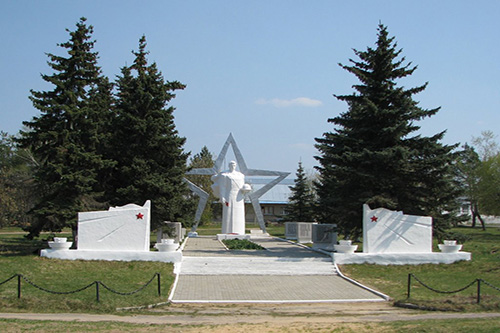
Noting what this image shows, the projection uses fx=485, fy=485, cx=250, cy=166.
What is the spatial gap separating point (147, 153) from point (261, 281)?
32.5 feet

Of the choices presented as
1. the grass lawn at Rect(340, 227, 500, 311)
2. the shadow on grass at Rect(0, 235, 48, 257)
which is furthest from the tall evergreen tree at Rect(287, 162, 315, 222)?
the shadow on grass at Rect(0, 235, 48, 257)

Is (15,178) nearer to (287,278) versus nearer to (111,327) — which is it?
(287,278)

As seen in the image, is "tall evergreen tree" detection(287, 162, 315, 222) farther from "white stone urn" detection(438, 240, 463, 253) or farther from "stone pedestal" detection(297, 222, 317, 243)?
"white stone urn" detection(438, 240, 463, 253)

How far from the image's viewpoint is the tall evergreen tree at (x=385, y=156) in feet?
66.1

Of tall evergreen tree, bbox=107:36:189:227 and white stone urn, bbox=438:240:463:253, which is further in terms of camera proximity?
tall evergreen tree, bbox=107:36:189:227

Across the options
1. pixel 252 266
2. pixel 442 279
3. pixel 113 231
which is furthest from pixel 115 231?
pixel 442 279

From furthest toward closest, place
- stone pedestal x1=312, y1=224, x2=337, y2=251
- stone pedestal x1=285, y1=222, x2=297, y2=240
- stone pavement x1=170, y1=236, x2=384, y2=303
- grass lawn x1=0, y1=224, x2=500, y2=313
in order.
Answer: stone pedestal x1=285, y1=222, x2=297, y2=240 < stone pedestal x1=312, y1=224, x2=337, y2=251 < stone pavement x1=170, y1=236, x2=384, y2=303 < grass lawn x1=0, y1=224, x2=500, y2=313

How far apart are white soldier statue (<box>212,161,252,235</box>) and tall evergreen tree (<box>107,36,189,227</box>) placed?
25.6 ft

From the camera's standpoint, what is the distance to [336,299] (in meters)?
13.9

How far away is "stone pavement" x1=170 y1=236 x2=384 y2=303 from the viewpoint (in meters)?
14.1

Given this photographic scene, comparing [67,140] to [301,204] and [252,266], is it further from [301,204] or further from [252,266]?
[301,204]

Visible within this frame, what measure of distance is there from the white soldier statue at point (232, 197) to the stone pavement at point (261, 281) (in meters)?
11.1

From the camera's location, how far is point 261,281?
16.5m

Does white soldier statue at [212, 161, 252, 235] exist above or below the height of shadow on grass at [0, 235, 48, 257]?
above
